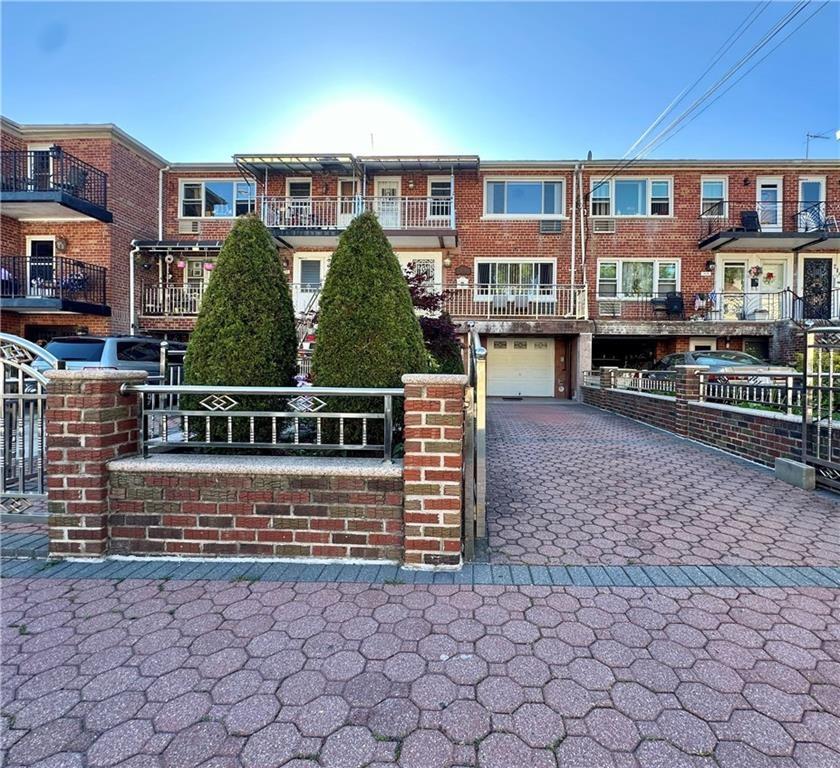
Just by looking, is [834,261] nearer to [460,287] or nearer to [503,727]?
[460,287]

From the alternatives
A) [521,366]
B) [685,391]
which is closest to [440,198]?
[521,366]

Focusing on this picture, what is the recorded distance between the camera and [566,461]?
602cm

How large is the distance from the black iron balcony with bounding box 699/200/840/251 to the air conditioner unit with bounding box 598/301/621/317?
357cm

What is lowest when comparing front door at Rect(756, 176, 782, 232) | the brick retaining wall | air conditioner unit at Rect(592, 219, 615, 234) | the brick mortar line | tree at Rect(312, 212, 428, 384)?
the brick mortar line

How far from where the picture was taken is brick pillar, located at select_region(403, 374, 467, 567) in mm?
2801

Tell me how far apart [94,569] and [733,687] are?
3.57 m

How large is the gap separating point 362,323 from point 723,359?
38.5ft

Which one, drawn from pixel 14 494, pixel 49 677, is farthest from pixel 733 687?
pixel 14 494

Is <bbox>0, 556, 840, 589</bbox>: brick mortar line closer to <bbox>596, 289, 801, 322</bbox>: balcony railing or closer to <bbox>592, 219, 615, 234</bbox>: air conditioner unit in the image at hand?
<bbox>596, 289, 801, 322</bbox>: balcony railing

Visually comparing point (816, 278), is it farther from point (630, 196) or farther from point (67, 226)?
point (67, 226)

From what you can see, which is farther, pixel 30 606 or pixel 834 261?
pixel 834 261

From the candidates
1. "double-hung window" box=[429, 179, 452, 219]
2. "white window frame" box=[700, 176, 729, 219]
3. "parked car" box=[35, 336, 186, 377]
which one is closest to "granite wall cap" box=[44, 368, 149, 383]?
"parked car" box=[35, 336, 186, 377]

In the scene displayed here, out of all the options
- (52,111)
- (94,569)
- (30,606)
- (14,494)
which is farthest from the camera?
(52,111)

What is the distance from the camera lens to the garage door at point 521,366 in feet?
54.5
